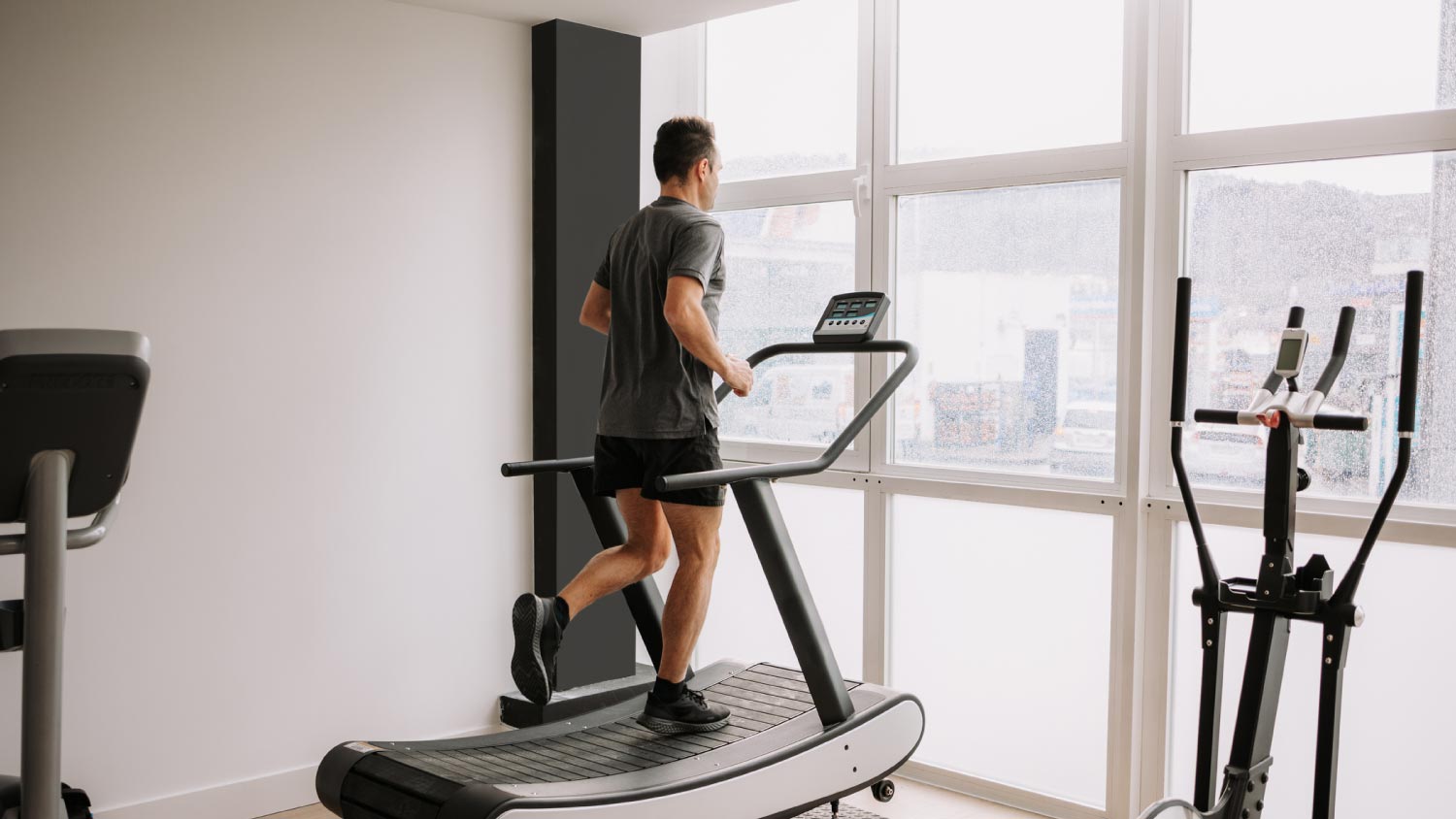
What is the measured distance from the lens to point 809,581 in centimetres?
432

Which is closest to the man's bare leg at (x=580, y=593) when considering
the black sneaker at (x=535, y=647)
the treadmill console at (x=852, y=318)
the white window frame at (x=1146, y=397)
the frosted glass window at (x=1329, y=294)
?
the black sneaker at (x=535, y=647)

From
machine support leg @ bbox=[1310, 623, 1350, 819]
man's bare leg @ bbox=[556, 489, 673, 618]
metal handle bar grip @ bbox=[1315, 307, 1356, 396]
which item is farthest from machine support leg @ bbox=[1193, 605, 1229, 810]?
man's bare leg @ bbox=[556, 489, 673, 618]

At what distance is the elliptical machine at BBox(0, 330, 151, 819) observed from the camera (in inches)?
77.7

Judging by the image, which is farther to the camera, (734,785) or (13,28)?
(13,28)

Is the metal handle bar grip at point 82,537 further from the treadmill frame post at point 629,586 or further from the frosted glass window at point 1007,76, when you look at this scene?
the frosted glass window at point 1007,76

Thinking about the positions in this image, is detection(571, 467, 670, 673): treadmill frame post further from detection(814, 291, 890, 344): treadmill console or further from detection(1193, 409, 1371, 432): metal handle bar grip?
detection(1193, 409, 1371, 432): metal handle bar grip

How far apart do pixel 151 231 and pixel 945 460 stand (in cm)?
256

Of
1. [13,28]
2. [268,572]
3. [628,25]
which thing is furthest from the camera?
[628,25]

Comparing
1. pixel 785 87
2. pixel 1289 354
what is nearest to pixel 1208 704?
pixel 1289 354

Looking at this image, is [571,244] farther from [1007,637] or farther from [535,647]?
[1007,637]

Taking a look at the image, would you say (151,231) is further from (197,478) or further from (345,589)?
(345,589)

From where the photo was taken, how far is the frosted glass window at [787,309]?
13.8 ft

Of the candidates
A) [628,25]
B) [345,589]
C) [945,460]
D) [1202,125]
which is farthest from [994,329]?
[345,589]

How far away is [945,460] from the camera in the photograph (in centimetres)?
389
